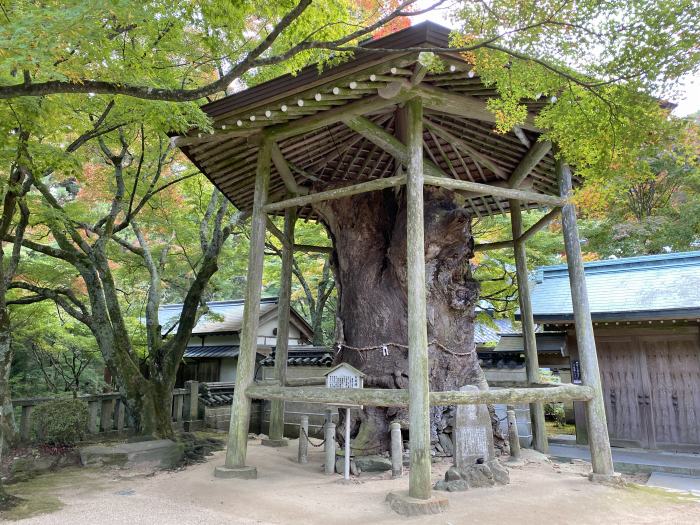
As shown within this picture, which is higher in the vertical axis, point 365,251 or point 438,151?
point 438,151

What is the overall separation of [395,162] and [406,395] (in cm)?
533

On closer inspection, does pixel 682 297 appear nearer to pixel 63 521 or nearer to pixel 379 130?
pixel 379 130

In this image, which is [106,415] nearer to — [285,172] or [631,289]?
[285,172]

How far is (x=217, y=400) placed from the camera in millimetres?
11703

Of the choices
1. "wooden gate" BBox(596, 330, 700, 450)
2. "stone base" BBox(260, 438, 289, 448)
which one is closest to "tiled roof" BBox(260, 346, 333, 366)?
"stone base" BBox(260, 438, 289, 448)

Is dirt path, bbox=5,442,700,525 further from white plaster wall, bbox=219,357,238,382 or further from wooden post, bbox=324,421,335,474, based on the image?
white plaster wall, bbox=219,357,238,382

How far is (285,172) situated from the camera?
837 centimetres

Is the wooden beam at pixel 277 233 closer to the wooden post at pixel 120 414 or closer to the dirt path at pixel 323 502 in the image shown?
the dirt path at pixel 323 502

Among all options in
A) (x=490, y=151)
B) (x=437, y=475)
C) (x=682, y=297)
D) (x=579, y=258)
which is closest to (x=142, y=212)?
(x=490, y=151)

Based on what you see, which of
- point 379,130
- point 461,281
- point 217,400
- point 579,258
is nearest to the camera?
point 379,130

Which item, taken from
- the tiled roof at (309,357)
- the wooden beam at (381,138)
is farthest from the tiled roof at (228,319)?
the wooden beam at (381,138)

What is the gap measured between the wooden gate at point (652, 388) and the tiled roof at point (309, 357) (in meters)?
6.21

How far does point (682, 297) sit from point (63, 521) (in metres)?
10.2

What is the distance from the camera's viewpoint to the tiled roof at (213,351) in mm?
15156
